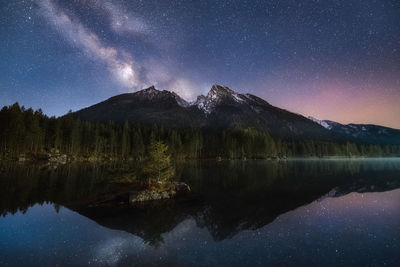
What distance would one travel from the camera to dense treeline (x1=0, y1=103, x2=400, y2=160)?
7131 cm

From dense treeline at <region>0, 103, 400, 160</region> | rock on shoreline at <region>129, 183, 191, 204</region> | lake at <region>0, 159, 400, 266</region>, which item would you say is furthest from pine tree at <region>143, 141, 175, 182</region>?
lake at <region>0, 159, 400, 266</region>

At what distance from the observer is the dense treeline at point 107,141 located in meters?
71.3

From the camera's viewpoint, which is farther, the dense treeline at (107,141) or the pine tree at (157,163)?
the dense treeline at (107,141)

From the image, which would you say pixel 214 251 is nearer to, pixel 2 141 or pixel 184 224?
pixel 184 224

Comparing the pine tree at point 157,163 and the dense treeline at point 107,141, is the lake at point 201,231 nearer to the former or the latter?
the pine tree at point 157,163

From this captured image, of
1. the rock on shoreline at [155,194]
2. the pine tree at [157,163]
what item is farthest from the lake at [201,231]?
the pine tree at [157,163]

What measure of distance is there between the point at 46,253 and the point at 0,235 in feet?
17.2

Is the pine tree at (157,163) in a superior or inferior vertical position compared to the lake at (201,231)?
superior

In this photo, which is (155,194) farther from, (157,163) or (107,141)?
(107,141)

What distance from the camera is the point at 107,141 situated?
378 ft

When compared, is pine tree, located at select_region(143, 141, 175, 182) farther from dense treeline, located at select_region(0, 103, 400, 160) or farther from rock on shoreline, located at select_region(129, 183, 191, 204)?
rock on shoreline, located at select_region(129, 183, 191, 204)

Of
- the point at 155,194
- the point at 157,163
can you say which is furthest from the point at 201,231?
the point at 157,163

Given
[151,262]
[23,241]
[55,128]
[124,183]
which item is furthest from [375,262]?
[55,128]

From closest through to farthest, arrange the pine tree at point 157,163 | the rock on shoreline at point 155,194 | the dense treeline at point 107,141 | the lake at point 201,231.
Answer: the lake at point 201,231 < the rock on shoreline at point 155,194 < the pine tree at point 157,163 < the dense treeline at point 107,141
